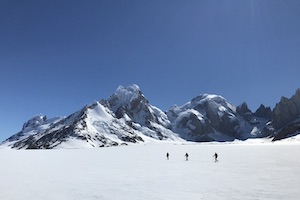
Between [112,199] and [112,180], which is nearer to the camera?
[112,199]

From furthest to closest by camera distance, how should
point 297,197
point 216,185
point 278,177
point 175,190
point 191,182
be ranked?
point 278,177 → point 191,182 → point 216,185 → point 175,190 → point 297,197

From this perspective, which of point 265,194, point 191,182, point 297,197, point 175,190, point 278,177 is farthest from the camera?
point 278,177

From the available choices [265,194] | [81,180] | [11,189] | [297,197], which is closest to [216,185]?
[265,194]

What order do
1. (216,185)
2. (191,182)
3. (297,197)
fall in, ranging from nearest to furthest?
1. (297,197)
2. (216,185)
3. (191,182)

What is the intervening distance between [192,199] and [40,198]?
1026cm

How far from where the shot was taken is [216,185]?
24.4 m

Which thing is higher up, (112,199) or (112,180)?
(112,180)

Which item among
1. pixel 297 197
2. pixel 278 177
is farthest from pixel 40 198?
pixel 278 177

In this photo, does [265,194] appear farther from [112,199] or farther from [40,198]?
[40,198]

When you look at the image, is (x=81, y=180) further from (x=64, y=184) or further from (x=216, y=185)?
(x=216, y=185)

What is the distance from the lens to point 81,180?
28.3 m

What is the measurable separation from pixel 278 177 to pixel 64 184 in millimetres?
19783

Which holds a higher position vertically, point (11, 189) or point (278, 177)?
point (278, 177)

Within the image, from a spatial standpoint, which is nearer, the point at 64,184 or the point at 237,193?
the point at 237,193
